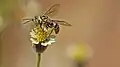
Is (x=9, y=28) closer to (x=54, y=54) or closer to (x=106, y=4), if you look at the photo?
(x=54, y=54)

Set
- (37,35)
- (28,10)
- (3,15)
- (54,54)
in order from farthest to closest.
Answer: (54,54) < (28,10) < (3,15) < (37,35)

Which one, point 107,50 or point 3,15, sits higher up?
point 3,15

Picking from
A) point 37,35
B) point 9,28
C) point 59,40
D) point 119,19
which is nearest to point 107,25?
point 119,19

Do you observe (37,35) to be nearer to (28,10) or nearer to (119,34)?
(28,10)

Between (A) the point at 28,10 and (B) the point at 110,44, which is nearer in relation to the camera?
(A) the point at 28,10

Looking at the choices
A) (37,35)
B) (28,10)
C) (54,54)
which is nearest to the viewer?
(37,35)

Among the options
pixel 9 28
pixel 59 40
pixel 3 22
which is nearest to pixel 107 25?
→ pixel 59 40

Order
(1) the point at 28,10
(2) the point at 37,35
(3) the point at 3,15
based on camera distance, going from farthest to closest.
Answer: (1) the point at 28,10, (3) the point at 3,15, (2) the point at 37,35
